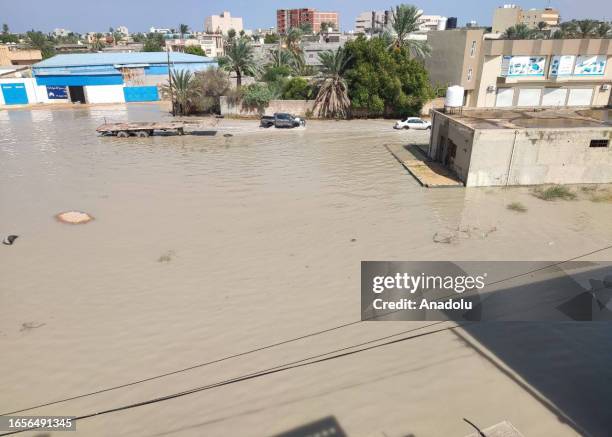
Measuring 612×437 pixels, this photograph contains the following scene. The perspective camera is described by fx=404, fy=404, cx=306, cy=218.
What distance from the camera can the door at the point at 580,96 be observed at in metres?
42.5

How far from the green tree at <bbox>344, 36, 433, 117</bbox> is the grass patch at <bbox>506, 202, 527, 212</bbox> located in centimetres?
2204

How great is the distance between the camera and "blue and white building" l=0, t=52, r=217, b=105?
157ft

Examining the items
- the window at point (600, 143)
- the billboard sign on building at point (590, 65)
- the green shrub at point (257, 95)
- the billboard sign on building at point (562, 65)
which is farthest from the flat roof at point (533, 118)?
the green shrub at point (257, 95)

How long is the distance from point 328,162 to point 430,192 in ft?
24.1

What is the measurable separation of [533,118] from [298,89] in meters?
23.5

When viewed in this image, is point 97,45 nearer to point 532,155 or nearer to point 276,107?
point 276,107

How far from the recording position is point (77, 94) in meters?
50.0

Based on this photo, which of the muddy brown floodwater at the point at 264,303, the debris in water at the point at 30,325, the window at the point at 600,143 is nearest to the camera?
the muddy brown floodwater at the point at 264,303

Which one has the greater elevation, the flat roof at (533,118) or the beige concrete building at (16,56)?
the beige concrete building at (16,56)

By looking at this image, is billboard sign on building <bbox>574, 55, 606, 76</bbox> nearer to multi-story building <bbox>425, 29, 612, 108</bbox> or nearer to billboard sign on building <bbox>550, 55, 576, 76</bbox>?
multi-story building <bbox>425, 29, 612, 108</bbox>

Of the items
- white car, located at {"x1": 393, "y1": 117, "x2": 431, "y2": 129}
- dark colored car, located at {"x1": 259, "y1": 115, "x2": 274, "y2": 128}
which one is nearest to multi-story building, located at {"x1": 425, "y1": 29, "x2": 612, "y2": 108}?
white car, located at {"x1": 393, "y1": 117, "x2": 431, "y2": 129}

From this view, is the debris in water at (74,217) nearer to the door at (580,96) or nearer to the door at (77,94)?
the door at (77,94)

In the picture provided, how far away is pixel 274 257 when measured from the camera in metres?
13.6

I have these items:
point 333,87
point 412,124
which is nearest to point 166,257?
point 412,124
